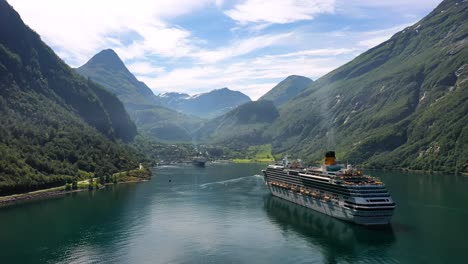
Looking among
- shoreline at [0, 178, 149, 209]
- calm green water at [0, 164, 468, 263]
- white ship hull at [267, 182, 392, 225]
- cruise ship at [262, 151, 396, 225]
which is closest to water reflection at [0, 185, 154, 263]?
calm green water at [0, 164, 468, 263]

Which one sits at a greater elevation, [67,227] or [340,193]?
[340,193]

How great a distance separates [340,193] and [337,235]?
17457 millimetres

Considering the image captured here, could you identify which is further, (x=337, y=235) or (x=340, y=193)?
(x=340, y=193)

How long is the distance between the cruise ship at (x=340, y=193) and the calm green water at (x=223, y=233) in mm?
3662

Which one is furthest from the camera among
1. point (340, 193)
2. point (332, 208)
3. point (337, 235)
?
point (332, 208)

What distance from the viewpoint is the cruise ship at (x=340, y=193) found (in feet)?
379

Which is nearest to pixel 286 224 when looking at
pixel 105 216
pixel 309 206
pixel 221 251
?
pixel 309 206

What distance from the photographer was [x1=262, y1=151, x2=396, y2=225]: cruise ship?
379 ft

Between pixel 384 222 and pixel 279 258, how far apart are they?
4005 centimetres

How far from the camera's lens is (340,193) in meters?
127

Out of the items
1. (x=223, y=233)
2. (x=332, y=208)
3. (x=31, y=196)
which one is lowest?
(x=223, y=233)

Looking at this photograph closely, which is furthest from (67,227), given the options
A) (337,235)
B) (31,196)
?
(337,235)

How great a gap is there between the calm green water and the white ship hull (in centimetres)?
268

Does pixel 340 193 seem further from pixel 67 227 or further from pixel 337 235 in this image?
pixel 67 227
